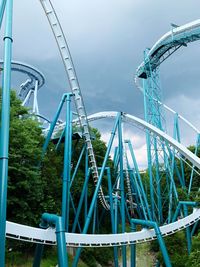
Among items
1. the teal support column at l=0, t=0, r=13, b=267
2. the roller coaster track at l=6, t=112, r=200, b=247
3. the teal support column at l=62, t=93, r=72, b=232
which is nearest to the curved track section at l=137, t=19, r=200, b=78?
the roller coaster track at l=6, t=112, r=200, b=247

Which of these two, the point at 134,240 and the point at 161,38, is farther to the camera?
the point at 161,38

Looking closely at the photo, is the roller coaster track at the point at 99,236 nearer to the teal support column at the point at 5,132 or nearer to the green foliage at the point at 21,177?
the teal support column at the point at 5,132

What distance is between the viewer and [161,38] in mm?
17297

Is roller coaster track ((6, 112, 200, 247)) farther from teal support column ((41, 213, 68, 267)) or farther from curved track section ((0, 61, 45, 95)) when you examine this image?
curved track section ((0, 61, 45, 95))

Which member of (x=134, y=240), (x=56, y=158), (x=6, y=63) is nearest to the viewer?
(x=6, y=63)

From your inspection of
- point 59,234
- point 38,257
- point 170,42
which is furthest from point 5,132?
→ point 170,42

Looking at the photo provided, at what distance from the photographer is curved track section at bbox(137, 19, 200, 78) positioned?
51.2 feet

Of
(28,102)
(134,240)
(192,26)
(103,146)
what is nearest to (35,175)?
(134,240)

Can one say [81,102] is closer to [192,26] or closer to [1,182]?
[1,182]

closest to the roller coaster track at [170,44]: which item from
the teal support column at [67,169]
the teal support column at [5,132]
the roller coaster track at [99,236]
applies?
the roller coaster track at [99,236]

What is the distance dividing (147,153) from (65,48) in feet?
31.4

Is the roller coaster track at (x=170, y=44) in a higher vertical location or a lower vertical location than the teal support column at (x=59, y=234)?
higher

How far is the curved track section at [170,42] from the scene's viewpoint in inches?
614

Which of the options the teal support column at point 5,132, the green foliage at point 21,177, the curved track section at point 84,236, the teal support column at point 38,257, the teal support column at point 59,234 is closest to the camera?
the teal support column at point 5,132
